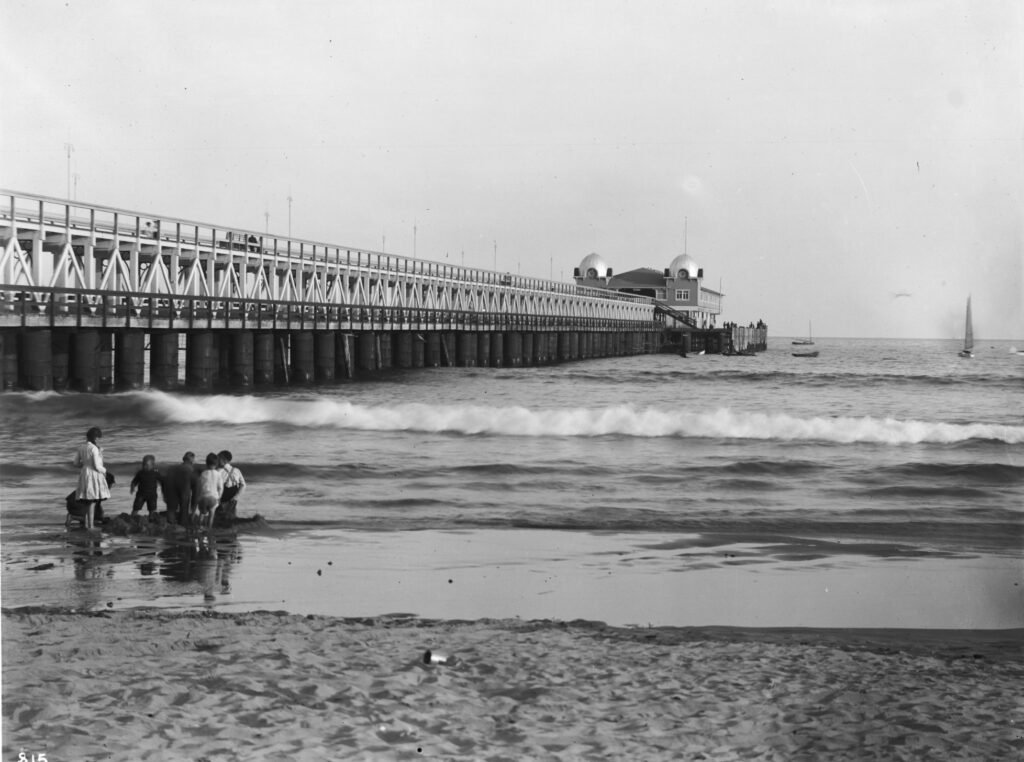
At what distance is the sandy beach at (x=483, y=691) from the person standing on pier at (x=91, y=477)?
366 centimetres

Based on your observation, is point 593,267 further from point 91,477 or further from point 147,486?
point 91,477

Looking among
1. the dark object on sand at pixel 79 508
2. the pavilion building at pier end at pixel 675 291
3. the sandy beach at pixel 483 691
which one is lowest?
the sandy beach at pixel 483 691

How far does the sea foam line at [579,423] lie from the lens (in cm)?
3048

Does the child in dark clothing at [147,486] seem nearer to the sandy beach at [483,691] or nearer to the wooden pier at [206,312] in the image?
the sandy beach at [483,691]

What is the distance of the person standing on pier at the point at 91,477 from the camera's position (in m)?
12.6

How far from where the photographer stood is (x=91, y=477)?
12883 mm

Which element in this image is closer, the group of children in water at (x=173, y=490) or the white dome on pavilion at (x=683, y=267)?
the group of children in water at (x=173, y=490)

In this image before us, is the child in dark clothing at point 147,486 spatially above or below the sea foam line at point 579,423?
above

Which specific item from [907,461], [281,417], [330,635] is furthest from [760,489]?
[281,417]

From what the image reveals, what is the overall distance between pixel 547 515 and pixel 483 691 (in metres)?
9.73

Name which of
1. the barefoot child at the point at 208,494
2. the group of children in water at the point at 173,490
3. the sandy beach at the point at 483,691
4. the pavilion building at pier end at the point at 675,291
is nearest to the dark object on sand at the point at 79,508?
the group of children in water at the point at 173,490

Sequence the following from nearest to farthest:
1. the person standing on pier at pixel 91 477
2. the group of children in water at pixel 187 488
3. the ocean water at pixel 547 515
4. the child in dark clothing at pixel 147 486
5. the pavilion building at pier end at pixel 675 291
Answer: the ocean water at pixel 547 515, the person standing on pier at pixel 91 477, the group of children in water at pixel 187 488, the child in dark clothing at pixel 147 486, the pavilion building at pier end at pixel 675 291

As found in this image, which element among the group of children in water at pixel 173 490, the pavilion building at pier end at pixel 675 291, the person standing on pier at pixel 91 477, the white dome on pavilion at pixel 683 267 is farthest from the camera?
the white dome on pavilion at pixel 683 267

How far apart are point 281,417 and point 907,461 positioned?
18702mm
